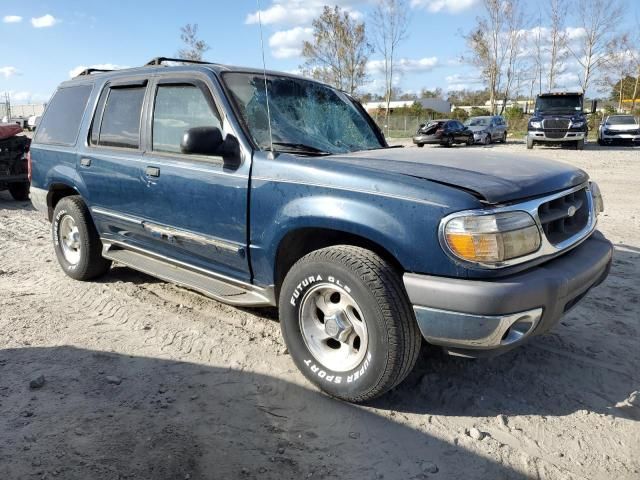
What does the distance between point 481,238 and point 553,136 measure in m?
21.2

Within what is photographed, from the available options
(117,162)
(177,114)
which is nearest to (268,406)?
(177,114)

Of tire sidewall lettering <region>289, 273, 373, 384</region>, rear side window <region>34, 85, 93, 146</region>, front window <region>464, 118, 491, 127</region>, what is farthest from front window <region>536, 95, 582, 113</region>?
tire sidewall lettering <region>289, 273, 373, 384</region>

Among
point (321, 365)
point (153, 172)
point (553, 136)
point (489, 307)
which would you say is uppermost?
point (153, 172)

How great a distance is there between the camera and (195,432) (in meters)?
2.74

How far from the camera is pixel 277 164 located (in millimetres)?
3162

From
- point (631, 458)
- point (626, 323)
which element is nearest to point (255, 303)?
point (631, 458)

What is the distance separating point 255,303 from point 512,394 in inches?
65.5

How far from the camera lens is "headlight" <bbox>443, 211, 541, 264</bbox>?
2.51 meters

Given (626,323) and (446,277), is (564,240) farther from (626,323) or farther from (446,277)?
(626,323)

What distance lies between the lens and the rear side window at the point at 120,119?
4195 mm

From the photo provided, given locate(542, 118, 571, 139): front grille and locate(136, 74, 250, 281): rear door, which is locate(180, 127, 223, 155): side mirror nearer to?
locate(136, 74, 250, 281): rear door

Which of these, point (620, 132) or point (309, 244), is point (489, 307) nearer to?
point (309, 244)

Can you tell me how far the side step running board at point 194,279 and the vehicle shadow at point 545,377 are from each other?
1.03m

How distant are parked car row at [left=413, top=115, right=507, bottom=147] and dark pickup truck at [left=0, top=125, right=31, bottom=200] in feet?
59.9
